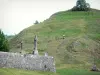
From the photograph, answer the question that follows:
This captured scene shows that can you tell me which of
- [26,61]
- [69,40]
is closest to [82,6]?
[69,40]

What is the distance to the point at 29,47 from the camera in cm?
12694

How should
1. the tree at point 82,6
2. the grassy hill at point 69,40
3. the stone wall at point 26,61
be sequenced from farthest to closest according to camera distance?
1. the tree at point 82,6
2. the grassy hill at point 69,40
3. the stone wall at point 26,61

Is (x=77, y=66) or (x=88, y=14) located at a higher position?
(x=88, y=14)

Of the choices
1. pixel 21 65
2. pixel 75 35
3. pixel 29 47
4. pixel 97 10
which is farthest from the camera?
pixel 97 10

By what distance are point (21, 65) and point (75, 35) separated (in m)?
71.9

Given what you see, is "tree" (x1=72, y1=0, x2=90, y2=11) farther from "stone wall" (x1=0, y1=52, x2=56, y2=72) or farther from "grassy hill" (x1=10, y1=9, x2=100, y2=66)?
"stone wall" (x1=0, y1=52, x2=56, y2=72)

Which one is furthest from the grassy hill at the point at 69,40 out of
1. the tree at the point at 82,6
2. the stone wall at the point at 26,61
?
the stone wall at the point at 26,61

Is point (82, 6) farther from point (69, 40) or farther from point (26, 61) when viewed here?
point (26, 61)

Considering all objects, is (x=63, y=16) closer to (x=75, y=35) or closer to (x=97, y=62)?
(x=75, y=35)

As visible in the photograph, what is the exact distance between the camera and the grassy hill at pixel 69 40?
115 m

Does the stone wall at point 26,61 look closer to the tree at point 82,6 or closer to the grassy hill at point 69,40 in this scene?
the grassy hill at point 69,40

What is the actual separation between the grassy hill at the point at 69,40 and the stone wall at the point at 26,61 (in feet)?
118

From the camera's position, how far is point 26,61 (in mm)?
68312

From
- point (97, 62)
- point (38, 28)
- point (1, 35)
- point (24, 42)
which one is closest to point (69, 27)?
point (38, 28)
